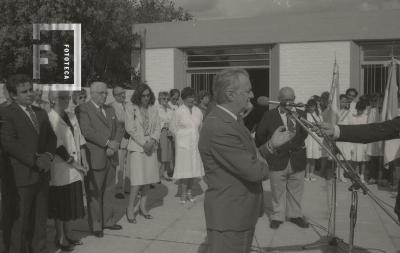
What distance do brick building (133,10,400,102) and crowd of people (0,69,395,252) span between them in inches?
233

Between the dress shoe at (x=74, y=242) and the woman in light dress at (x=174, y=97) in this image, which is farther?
the woman in light dress at (x=174, y=97)

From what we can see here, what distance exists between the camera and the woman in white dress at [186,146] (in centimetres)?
759

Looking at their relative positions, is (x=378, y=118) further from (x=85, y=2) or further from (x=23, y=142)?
(x=85, y=2)

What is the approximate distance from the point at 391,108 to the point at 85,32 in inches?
449

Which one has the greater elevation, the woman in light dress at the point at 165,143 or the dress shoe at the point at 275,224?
the woman in light dress at the point at 165,143

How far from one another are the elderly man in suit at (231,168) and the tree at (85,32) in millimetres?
13075

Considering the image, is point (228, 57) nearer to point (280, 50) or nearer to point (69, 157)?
point (280, 50)

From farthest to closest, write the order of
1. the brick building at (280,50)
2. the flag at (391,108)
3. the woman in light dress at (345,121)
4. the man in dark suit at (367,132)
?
the brick building at (280,50) → the woman in light dress at (345,121) → the flag at (391,108) → the man in dark suit at (367,132)

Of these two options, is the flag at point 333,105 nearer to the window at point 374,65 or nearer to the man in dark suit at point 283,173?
the man in dark suit at point 283,173

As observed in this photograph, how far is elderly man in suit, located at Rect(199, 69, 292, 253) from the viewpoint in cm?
303

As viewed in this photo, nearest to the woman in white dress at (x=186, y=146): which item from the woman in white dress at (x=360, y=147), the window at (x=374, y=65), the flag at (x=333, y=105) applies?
the flag at (x=333, y=105)

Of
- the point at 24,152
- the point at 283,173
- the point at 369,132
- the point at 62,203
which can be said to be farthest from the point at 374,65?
the point at 24,152

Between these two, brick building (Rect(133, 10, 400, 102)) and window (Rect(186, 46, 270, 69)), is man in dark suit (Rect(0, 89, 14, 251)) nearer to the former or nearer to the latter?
brick building (Rect(133, 10, 400, 102))

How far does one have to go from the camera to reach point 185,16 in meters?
40.4
